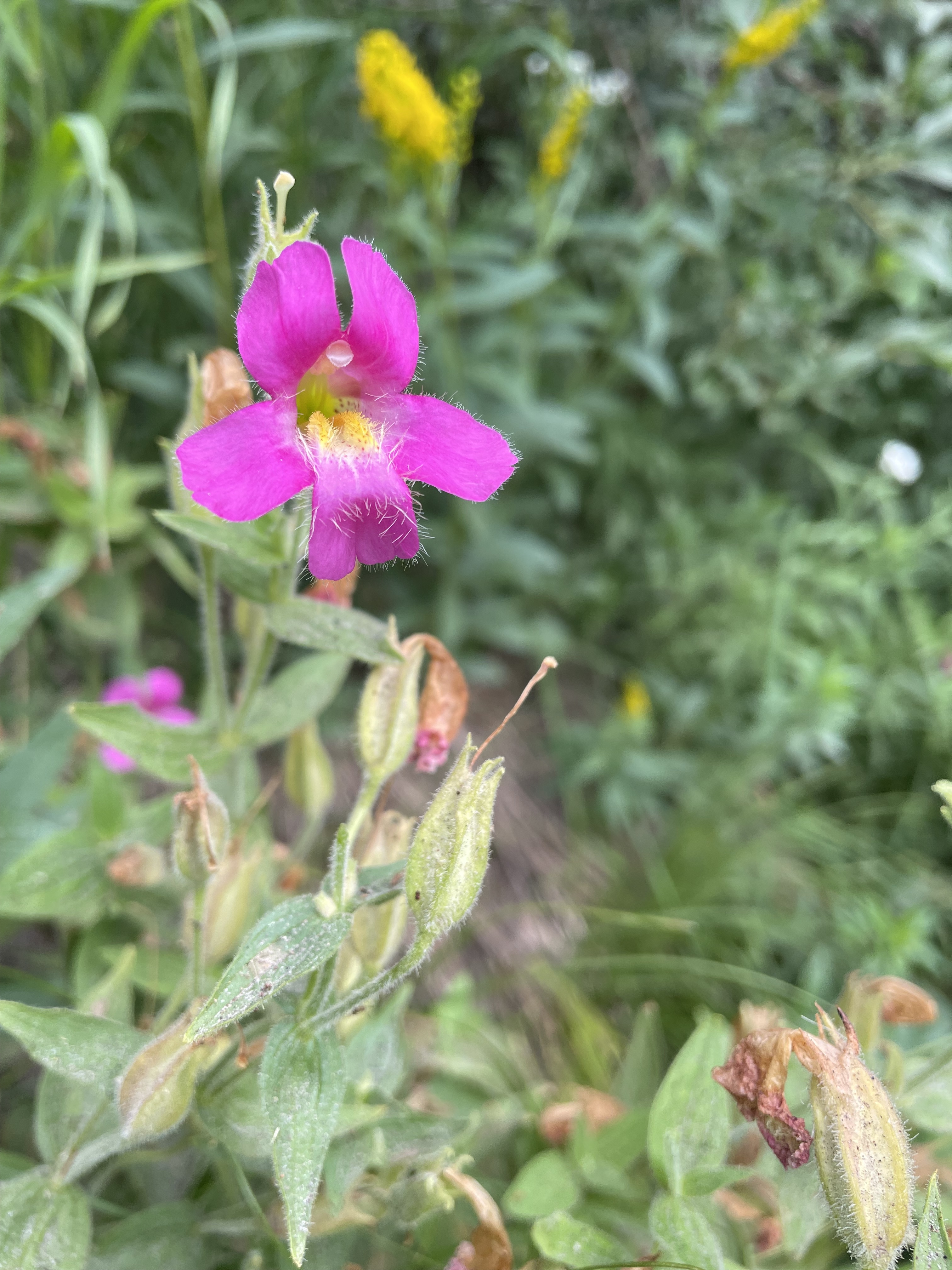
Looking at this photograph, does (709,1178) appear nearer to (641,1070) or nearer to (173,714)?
(641,1070)

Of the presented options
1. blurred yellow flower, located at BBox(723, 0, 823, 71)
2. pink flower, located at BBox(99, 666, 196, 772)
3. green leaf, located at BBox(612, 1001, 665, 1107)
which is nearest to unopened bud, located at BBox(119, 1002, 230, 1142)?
green leaf, located at BBox(612, 1001, 665, 1107)

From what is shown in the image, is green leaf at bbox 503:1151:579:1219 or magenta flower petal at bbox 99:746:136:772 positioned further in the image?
magenta flower petal at bbox 99:746:136:772

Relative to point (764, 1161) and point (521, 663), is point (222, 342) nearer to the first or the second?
point (521, 663)

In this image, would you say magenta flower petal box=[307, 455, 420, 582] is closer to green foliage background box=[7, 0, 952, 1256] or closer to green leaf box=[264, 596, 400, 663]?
green leaf box=[264, 596, 400, 663]

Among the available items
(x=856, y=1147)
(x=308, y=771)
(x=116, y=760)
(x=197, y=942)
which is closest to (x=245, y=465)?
(x=197, y=942)

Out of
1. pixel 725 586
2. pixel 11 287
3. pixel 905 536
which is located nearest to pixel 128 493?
pixel 11 287

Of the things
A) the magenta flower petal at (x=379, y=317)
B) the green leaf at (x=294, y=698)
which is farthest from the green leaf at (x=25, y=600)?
the magenta flower petal at (x=379, y=317)
